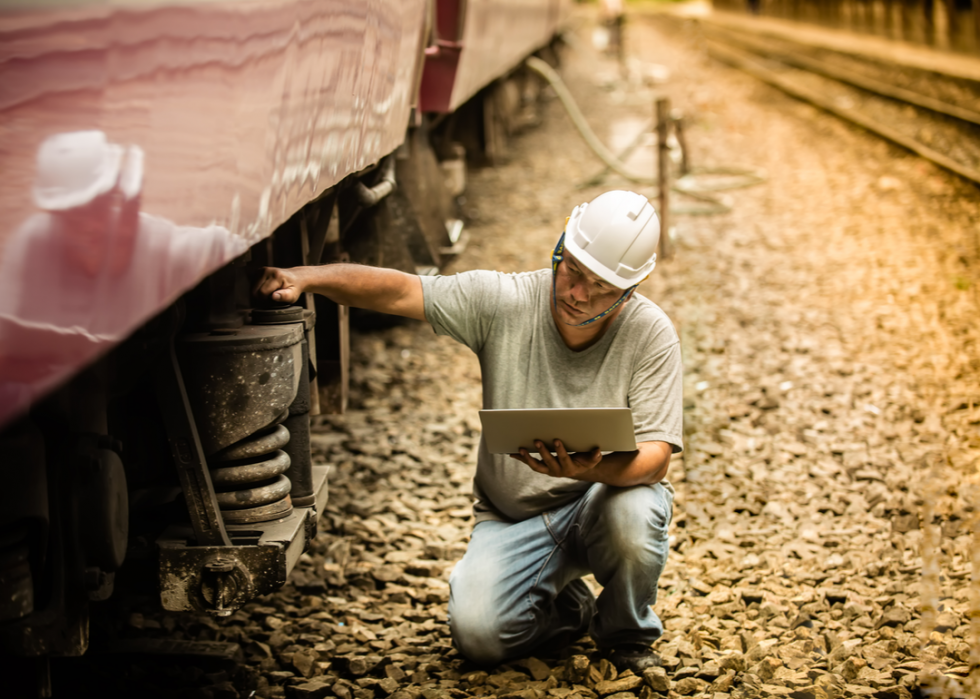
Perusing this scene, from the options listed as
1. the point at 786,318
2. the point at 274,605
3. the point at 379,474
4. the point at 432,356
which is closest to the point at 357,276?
the point at 274,605

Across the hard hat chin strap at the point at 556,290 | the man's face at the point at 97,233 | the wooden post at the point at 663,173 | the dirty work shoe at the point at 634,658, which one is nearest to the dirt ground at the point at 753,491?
the dirty work shoe at the point at 634,658

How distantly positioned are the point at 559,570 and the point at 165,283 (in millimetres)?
2024

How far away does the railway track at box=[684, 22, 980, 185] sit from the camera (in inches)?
419

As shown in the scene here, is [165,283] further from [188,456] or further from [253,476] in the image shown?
[253,476]

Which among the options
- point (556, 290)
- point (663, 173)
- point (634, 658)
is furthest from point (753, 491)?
point (663, 173)

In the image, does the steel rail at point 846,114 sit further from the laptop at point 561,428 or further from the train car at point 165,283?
the train car at point 165,283

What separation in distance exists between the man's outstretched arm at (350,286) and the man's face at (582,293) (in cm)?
44

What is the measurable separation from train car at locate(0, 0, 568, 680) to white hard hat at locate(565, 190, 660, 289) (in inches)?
26.8

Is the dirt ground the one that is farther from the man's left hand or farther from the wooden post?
the man's left hand

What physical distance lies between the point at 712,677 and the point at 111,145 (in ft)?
8.09

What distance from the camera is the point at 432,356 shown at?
5.97 meters

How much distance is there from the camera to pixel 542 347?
2912 millimetres

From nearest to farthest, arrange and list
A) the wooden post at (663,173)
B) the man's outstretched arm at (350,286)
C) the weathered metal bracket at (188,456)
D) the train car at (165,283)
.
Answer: the train car at (165,283), the weathered metal bracket at (188,456), the man's outstretched arm at (350,286), the wooden post at (663,173)

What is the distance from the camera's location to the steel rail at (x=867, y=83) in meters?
12.0
